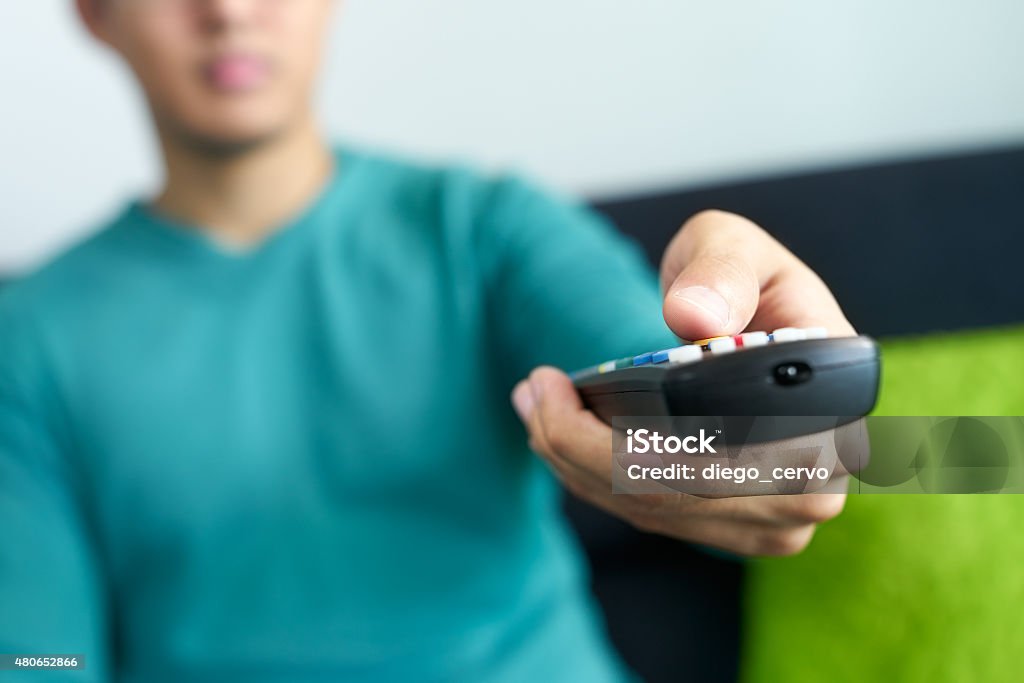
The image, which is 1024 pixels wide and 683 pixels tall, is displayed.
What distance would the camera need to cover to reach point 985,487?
26 cm

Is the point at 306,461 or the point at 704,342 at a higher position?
the point at 704,342

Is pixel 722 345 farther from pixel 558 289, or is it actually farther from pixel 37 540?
pixel 37 540

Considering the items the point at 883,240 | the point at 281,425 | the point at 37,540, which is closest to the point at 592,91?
the point at 883,240

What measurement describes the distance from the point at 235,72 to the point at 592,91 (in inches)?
12.7

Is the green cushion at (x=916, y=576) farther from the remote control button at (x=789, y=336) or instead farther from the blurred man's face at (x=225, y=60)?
the blurred man's face at (x=225, y=60)

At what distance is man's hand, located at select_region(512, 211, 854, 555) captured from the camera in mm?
240

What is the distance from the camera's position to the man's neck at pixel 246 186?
1.90 ft

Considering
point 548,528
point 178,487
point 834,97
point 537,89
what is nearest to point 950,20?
point 834,97

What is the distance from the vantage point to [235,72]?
534 mm

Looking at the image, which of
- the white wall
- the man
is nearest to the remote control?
Answer: the man

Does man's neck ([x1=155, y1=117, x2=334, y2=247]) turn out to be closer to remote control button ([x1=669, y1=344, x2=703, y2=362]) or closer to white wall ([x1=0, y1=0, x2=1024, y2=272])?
white wall ([x1=0, y1=0, x2=1024, y2=272])

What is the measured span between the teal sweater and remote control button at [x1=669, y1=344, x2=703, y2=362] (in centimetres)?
27

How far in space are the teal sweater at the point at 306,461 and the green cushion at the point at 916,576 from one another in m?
0.14

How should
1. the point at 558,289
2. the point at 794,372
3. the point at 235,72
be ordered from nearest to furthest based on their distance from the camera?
the point at 794,372 → the point at 558,289 → the point at 235,72
